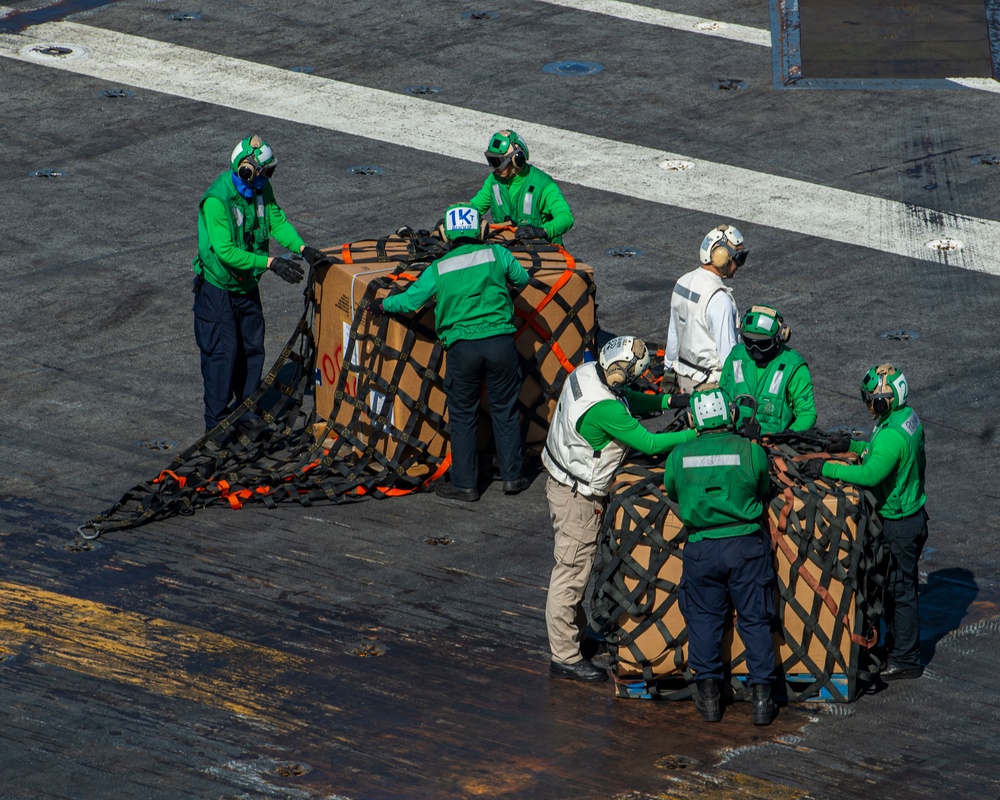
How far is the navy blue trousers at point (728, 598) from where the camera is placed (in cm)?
846

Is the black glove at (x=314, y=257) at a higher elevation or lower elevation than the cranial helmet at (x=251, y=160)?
lower

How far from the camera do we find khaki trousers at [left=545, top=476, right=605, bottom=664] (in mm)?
9125

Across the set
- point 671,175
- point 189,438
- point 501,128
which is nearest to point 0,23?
point 501,128

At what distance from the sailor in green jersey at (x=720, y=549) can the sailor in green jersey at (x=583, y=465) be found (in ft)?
1.63

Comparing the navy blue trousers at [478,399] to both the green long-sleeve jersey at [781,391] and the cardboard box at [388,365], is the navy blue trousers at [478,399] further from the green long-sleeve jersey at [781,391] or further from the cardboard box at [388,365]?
the green long-sleeve jersey at [781,391]

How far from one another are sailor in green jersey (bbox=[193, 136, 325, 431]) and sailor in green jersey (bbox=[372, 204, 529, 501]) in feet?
4.14

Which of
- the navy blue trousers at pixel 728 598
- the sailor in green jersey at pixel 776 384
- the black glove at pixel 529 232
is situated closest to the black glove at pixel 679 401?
the sailor in green jersey at pixel 776 384

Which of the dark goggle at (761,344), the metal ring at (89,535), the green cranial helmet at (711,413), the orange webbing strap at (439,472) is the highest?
the dark goggle at (761,344)

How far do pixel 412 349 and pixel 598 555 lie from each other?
263 cm

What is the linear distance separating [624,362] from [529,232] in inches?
123

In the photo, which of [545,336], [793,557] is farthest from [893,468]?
[545,336]

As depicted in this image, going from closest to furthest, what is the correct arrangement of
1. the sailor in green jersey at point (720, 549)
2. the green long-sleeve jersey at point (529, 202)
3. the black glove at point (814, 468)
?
the sailor in green jersey at point (720, 549) → the black glove at point (814, 468) → the green long-sleeve jersey at point (529, 202)

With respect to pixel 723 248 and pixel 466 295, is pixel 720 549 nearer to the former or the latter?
pixel 723 248

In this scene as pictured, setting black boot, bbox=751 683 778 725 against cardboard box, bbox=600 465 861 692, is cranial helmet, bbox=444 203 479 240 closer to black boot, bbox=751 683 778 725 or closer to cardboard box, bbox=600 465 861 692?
cardboard box, bbox=600 465 861 692
